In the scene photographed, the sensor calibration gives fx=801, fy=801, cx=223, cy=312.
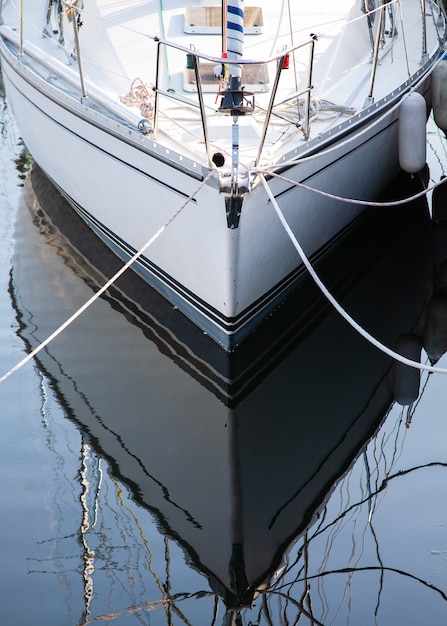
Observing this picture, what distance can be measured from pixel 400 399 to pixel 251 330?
1.10 m

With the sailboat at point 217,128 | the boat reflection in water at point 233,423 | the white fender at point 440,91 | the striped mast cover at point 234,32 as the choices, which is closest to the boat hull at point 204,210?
the sailboat at point 217,128

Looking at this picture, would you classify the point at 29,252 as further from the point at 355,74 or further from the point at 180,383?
the point at 355,74

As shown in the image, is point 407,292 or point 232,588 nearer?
point 232,588

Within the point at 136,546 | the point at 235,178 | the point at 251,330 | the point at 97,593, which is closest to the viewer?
the point at 97,593

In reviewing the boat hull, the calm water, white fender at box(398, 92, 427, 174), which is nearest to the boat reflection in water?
the calm water

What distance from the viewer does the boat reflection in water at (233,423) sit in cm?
338

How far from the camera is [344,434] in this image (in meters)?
4.40

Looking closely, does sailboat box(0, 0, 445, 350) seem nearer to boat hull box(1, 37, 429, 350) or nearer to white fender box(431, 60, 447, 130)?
boat hull box(1, 37, 429, 350)

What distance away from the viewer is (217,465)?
413 centimetres

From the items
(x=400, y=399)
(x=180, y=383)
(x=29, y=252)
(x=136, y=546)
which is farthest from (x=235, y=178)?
(x=29, y=252)

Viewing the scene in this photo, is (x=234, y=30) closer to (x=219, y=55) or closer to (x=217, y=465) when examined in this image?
(x=219, y=55)

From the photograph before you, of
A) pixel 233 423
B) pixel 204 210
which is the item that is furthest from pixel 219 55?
pixel 233 423

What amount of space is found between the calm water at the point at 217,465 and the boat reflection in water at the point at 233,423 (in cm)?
1

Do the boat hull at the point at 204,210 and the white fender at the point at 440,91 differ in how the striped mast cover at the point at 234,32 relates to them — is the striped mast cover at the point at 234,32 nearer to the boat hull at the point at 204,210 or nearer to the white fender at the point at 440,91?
the boat hull at the point at 204,210
